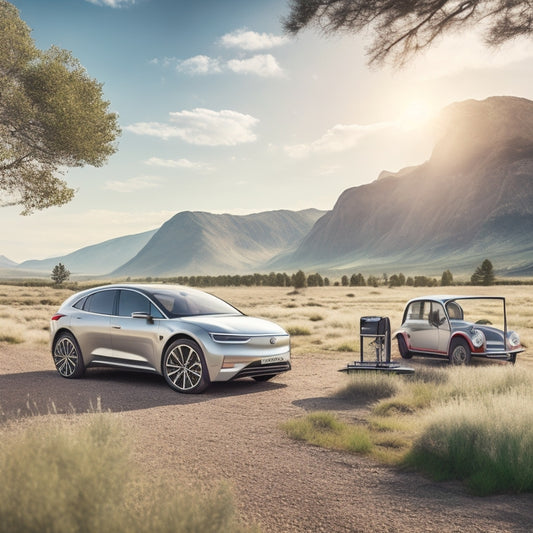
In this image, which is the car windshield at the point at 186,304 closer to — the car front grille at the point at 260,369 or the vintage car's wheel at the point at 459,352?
the car front grille at the point at 260,369

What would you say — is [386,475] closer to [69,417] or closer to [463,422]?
[463,422]

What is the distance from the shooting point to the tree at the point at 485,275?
86256 mm

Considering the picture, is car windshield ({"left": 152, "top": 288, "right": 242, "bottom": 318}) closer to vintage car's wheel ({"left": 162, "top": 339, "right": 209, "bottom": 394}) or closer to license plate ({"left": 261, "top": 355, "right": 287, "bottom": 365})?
vintage car's wheel ({"left": 162, "top": 339, "right": 209, "bottom": 394})

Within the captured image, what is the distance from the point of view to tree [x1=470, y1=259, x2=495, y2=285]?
86.3 m

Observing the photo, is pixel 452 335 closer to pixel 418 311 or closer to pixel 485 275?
pixel 418 311

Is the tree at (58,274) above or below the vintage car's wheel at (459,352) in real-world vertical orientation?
above

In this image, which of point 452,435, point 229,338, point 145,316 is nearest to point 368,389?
point 229,338

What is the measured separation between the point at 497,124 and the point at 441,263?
200 ft

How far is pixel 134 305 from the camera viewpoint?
445 inches

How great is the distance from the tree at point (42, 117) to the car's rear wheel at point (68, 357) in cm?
1028

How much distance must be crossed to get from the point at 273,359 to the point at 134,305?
2.83 m

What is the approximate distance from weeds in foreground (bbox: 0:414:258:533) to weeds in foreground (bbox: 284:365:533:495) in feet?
10.5

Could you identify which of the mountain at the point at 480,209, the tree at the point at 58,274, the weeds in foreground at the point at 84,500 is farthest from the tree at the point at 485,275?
the weeds in foreground at the point at 84,500

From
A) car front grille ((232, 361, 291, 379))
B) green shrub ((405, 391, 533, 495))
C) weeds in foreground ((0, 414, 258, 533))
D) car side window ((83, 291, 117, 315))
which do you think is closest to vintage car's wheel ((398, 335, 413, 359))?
car front grille ((232, 361, 291, 379))
